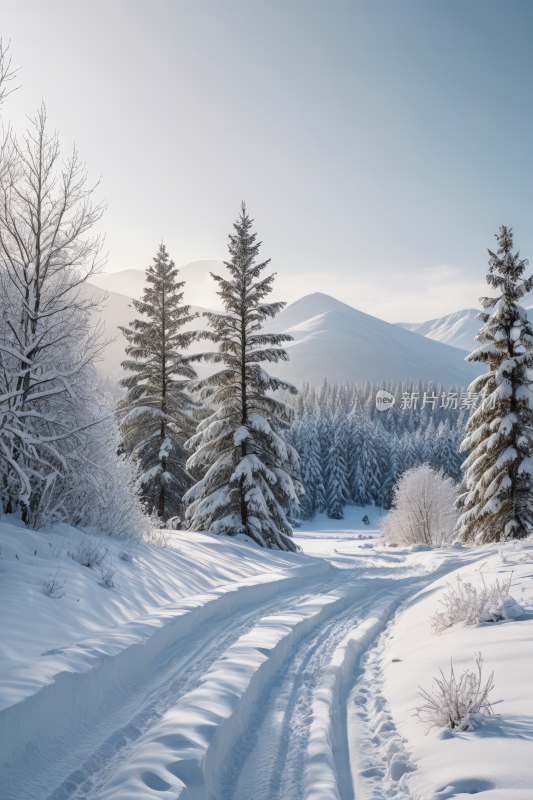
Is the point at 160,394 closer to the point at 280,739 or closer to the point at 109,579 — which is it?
the point at 109,579

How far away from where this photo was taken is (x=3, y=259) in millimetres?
9094

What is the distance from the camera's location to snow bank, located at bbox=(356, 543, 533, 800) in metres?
3.25

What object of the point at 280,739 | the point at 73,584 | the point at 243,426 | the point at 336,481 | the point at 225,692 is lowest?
the point at 336,481

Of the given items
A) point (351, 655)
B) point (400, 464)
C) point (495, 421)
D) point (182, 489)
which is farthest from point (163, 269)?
point (400, 464)

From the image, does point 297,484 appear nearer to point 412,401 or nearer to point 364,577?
point 364,577

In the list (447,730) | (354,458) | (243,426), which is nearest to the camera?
(447,730)

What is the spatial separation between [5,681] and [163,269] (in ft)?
69.1

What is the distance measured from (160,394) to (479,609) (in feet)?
61.6

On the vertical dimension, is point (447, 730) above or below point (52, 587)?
below

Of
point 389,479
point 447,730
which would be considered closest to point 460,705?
point 447,730

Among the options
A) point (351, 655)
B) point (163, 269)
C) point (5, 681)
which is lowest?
point (351, 655)

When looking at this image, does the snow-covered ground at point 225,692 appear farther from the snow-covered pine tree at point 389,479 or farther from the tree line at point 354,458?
the snow-covered pine tree at point 389,479

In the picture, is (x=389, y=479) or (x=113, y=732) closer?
(x=113, y=732)

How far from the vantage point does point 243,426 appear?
1806 cm
